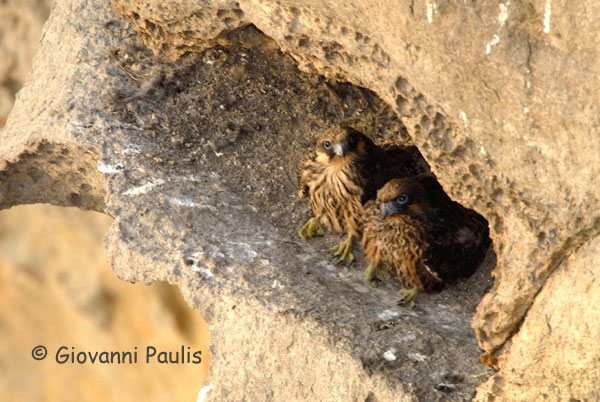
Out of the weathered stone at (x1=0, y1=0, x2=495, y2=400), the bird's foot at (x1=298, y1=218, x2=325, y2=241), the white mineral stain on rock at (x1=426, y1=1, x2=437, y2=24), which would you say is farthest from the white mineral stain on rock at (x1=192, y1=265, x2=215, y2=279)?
the white mineral stain on rock at (x1=426, y1=1, x2=437, y2=24)

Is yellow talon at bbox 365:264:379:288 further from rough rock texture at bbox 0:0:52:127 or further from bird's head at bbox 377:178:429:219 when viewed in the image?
rough rock texture at bbox 0:0:52:127

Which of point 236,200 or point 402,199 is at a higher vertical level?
point 402,199

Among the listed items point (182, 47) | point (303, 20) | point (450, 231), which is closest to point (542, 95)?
point (303, 20)

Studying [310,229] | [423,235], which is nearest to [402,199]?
[423,235]

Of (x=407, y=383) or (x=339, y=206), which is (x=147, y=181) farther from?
(x=407, y=383)

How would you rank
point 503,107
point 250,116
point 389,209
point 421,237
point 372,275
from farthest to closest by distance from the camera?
point 250,116 < point 372,275 < point 421,237 < point 389,209 < point 503,107

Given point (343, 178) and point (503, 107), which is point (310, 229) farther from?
point (503, 107)

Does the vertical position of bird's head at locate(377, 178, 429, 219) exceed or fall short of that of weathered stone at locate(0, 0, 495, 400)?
it exceeds it

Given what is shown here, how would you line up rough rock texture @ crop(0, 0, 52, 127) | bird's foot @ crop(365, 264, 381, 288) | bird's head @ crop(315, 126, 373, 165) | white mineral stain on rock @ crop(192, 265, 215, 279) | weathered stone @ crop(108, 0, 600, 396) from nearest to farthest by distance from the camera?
weathered stone @ crop(108, 0, 600, 396) < white mineral stain on rock @ crop(192, 265, 215, 279) < bird's foot @ crop(365, 264, 381, 288) < bird's head @ crop(315, 126, 373, 165) < rough rock texture @ crop(0, 0, 52, 127)
